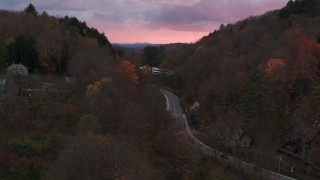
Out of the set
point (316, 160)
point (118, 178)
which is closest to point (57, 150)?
point (118, 178)

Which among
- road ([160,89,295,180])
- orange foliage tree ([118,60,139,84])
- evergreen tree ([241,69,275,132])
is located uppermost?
orange foliage tree ([118,60,139,84])

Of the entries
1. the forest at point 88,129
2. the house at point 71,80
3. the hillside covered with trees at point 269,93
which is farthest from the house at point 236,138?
the house at point 71,80

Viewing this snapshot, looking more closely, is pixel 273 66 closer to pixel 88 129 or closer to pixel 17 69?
pixel 88 129

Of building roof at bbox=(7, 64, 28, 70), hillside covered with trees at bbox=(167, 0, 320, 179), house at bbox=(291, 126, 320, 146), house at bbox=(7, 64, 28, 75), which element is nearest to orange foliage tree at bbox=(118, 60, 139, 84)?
hillside covered with trees at bbox=(167, 0, 320, 179)

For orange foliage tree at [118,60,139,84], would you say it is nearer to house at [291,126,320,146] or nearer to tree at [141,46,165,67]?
house at [291,126,320,146]

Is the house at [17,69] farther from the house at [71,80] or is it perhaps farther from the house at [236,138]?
the house at [236,138]

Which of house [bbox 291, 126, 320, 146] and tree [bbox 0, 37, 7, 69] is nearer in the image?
house [bbox 291, 126, 320, 146]

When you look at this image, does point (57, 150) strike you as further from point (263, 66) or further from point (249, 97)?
point (263, 66)

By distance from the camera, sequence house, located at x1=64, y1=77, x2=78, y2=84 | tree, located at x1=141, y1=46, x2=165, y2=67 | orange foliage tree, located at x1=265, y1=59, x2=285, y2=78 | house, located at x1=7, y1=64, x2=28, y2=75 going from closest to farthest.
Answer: orange foliage tree, located at x1=265, y1=59, x2=285, y2=78
house, located at x1=64, y1=77, x2=78, y2=84
house, located at x1=7, y1=64, x2=28, y2=75
tree, located at x1=141, y1=46, x2=165, y2=67
